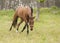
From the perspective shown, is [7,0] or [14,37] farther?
[7,0]

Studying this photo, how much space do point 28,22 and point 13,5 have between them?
15.2 m

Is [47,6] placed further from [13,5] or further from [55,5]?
[13,5]

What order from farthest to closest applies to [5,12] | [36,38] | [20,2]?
1. [20,2]
2. [5,12]
3. [36,38]

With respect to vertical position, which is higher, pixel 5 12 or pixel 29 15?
pixel 29 15

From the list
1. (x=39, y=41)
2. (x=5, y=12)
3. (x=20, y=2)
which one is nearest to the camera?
(x=39, y=41)

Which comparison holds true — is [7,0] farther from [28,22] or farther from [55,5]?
[28,22]

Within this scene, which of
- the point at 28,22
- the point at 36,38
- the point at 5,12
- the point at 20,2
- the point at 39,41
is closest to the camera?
the point at 39,41

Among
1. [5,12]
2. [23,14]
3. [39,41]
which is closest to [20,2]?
[5,12]

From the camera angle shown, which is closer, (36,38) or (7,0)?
(36,38)

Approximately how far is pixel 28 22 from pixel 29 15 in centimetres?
50

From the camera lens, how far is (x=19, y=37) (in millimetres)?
10727

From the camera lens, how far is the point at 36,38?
35.1 feet

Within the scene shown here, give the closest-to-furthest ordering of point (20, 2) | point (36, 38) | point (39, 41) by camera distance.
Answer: point (39, 41)
point (36, 38)
point (20, 2)

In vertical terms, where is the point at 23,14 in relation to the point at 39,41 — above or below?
above
